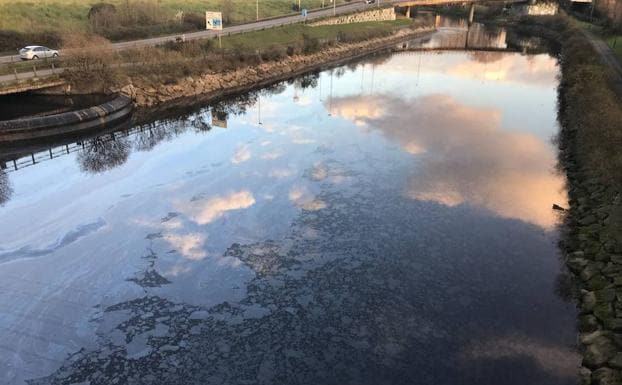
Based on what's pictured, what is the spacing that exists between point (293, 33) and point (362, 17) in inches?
1185

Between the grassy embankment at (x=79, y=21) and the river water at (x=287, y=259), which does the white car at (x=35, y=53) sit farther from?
the river water at (x=287, y=259)

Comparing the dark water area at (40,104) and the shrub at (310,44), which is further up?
the shrub at (310,44)

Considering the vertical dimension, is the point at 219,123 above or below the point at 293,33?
below

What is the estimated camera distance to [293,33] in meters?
66.2

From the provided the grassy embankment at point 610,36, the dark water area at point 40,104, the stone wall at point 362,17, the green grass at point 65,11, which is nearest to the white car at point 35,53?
the dark water area at point 40,104

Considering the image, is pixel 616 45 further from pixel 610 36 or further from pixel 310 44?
pixel 310 44

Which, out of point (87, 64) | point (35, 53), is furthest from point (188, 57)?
point (35, 53)

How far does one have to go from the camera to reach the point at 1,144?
93.1 feet

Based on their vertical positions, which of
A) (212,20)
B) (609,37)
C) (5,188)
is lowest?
(5,188)

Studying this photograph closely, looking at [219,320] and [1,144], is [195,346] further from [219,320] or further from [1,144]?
[1,144]

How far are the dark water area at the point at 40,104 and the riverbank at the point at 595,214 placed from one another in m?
29.8

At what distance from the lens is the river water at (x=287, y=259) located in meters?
12.9

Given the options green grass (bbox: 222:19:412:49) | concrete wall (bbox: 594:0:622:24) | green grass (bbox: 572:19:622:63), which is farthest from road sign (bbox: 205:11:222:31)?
concrete wall (bbox: 594:0:622:24)

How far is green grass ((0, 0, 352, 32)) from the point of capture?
54.8m
